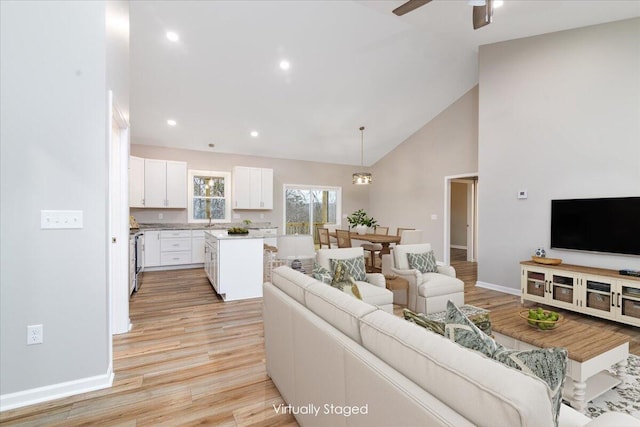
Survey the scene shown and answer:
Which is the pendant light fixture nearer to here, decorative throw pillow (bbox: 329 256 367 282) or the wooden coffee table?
decorative throw pillow (bbox: 329 256 367 282)

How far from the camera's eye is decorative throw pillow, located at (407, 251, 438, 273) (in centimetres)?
385

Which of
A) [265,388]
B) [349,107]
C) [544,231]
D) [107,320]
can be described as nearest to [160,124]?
[349,107]

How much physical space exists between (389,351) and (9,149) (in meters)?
2.59

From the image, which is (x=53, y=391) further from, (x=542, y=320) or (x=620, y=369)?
(x=620, y=369)

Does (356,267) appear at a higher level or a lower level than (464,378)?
lower

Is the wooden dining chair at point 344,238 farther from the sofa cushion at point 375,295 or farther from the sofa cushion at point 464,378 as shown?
the sofa cushion at point 464,378

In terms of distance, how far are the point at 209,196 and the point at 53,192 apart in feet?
16.7

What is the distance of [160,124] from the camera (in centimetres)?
589

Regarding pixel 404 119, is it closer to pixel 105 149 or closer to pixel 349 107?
pixel 349 107

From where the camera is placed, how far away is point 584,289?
359 cm

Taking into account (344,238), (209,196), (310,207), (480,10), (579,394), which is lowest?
(579,394)

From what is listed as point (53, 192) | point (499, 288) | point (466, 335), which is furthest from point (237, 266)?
point (499, 288)

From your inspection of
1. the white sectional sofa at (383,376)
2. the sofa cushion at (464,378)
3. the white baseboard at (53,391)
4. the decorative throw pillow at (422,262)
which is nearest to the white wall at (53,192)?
the white baseboard at (53,391)

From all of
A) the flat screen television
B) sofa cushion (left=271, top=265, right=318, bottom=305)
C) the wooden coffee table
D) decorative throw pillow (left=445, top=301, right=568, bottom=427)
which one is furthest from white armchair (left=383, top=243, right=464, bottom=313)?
decorative throw pillow (left=445, top=301, right=568, bottom=427)
